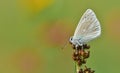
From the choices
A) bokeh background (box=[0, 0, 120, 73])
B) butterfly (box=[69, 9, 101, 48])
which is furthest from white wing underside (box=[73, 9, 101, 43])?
bokeh background (box=[0, 0, 120, 73])

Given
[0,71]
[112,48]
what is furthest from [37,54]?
[112,48]

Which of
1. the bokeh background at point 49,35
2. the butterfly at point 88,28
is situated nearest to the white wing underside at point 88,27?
the butterfly at point 88,28

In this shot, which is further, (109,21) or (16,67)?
(109,21)

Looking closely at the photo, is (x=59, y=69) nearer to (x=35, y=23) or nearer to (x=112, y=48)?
(x=112, y=48)

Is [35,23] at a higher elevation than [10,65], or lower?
higher

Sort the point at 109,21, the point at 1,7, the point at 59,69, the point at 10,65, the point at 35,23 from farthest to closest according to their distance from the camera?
the point at 1,7 → the point at 35,23 → the point at 109,21 → the point at 10,65 → the point at 59,69

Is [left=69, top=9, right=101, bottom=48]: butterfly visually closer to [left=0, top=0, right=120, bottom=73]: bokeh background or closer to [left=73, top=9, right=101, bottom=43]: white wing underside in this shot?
[left=73, top=9, right=101, bottom=43]: white wing underside

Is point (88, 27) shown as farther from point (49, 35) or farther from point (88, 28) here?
point (49, 35)

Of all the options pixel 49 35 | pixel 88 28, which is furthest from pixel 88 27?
pixel 49 35
